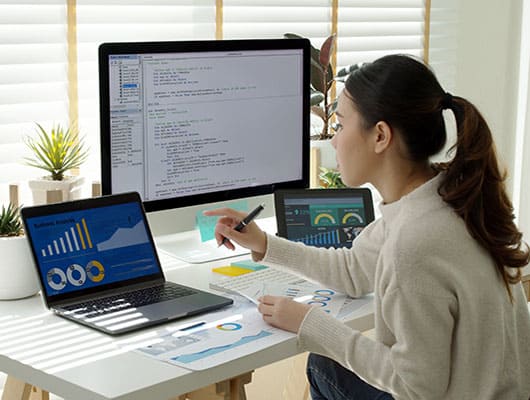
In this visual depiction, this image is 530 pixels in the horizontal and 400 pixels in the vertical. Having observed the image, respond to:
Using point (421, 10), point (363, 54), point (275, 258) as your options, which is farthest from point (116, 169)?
point (421, 10)

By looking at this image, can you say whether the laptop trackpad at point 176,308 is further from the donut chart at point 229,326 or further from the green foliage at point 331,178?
the green foliage at point 331,178

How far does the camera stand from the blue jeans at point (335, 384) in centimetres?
176

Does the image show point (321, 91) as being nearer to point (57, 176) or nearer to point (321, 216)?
point (321, 216)

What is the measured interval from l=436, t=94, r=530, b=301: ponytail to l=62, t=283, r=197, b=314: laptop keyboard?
1.87ft

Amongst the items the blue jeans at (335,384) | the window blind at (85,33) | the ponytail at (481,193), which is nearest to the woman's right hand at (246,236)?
the blue jeans at (335,384)

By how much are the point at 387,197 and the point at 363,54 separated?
75.9 inches

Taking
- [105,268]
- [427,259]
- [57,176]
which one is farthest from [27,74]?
[427,259]

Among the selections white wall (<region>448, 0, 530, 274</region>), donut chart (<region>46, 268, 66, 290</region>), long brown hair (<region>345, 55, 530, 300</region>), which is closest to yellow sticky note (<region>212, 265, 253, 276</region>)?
donut chart (<region>46, 268, 66, 290</region>)

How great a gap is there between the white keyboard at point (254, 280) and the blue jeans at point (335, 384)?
0.16 metres

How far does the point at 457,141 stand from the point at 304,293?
50 cm

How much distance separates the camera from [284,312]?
1.60 m

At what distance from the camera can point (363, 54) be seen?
3.45 meters

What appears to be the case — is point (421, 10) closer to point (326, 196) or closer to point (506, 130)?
point (506, 130)

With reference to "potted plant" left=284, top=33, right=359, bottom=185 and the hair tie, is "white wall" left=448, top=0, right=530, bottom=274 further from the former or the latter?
the hair tie
